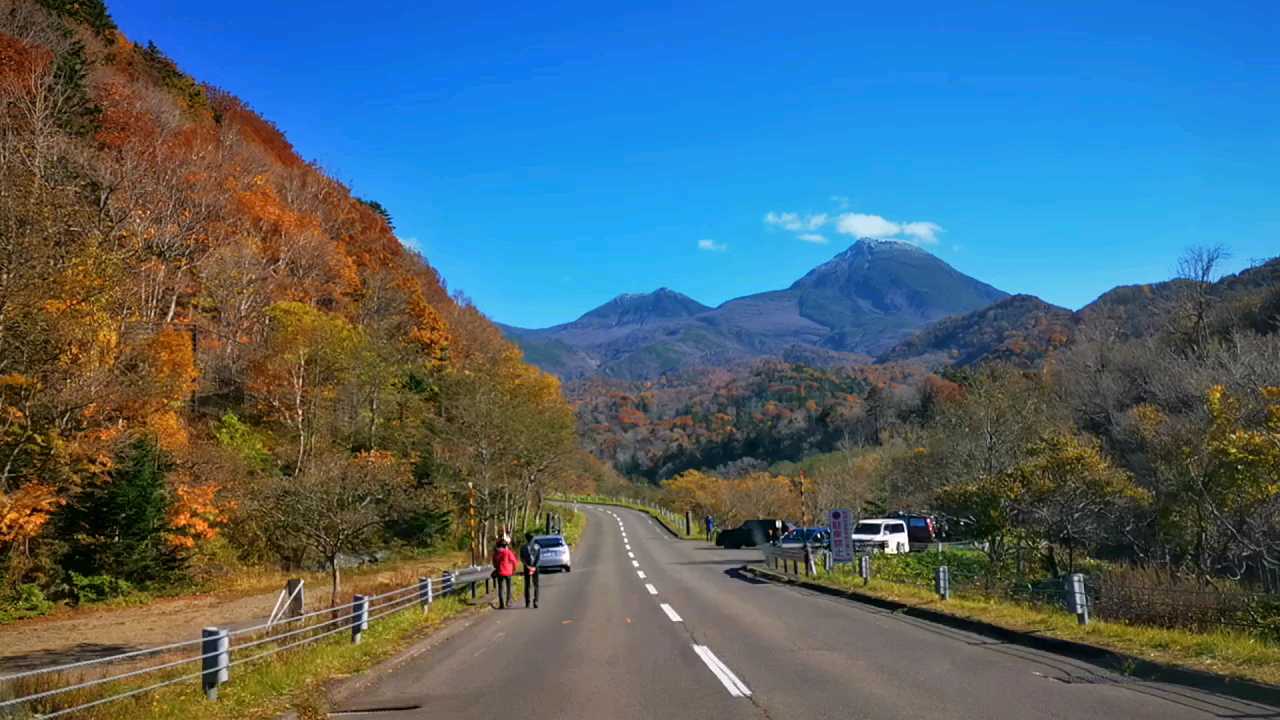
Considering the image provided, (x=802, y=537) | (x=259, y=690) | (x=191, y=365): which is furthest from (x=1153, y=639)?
(x=191, y=365)

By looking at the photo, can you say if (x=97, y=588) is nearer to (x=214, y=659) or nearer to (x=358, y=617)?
(x=358, y=617)

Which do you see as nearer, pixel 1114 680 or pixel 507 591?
pixel 1114 680

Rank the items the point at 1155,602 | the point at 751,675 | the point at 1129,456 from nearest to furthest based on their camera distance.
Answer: the point at 751,675 → the point at 1155,602 → the point at 1129,456

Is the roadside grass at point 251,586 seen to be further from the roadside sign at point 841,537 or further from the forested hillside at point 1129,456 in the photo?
the forested hillside at point 1129,456

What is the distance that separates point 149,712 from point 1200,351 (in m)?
41.8

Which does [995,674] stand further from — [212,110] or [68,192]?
[212,110]

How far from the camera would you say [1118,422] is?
132 feet

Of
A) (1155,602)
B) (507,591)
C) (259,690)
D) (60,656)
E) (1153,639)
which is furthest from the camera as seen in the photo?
(507,591)

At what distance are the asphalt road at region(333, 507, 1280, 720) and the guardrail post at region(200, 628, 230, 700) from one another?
144 centimetres

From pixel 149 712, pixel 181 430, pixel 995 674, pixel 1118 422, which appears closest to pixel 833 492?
pixel 1118 422

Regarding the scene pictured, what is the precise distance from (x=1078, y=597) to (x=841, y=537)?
1067 cm

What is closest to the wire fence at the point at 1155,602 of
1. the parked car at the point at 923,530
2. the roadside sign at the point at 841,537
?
the roadside sign at the point at 841,537

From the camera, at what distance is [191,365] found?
32094 millimetres

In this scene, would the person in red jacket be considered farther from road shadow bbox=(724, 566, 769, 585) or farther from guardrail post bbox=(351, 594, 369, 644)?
road shadow bbox=(724, 566, 769, 585)
